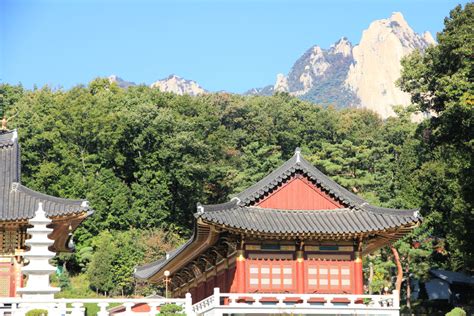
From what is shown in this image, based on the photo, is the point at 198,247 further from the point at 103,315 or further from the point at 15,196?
the point at 103,315

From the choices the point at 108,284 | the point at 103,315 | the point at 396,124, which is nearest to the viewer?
the point at 103,315

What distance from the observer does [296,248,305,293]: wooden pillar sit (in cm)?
3834

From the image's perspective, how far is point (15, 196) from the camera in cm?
3812

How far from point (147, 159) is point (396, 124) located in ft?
82.1

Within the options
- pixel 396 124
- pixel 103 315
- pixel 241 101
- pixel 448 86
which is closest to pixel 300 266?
pixel 103 315

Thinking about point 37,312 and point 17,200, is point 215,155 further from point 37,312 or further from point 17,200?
point 37,312

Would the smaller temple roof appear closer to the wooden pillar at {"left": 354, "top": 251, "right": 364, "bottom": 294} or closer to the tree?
the wooden pillar at {"left": 354, "top": 251, "right": 364, "bottom": 294}

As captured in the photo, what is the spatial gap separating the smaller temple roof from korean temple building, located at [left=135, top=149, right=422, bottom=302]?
16.8 ft

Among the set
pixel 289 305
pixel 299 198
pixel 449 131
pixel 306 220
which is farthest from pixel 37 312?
pixel 449 131

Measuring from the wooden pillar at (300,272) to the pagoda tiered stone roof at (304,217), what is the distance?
1062 millimetres

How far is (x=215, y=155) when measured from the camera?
84.9 meters

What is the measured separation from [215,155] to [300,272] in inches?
1845

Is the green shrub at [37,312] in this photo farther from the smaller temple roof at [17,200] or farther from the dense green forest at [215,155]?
the dense green forest at [215,155]

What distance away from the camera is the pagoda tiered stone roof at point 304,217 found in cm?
3731
